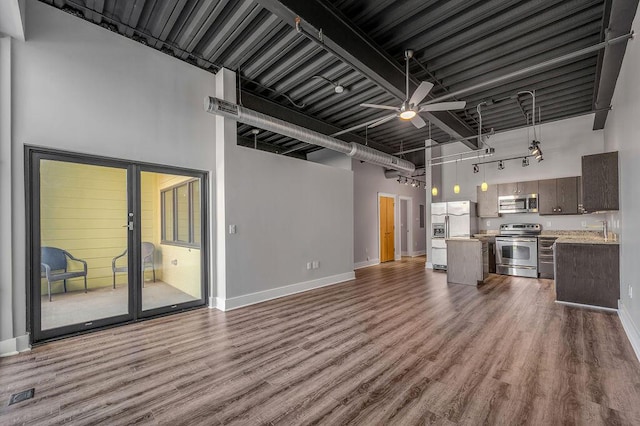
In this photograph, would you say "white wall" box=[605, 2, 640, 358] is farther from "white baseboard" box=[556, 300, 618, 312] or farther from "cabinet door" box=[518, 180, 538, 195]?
"cabinet door" box=[518, 180, 538, 195]

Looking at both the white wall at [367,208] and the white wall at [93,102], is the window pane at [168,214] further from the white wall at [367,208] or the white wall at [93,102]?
the white wall at [367,208]

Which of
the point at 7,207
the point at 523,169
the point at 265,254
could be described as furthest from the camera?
the point at 523,169

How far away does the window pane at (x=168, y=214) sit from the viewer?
428 centimetres

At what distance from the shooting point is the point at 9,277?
294 cm

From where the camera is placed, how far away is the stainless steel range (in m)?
6.53

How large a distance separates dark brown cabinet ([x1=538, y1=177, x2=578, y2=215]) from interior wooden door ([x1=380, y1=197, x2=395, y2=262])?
4229mm

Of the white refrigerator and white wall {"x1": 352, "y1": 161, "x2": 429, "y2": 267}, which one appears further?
white wall {"x1": 352, "y1": 161, "x2": 429, "y2": 267}

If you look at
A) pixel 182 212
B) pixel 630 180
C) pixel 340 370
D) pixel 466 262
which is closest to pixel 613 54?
pixel 630 180

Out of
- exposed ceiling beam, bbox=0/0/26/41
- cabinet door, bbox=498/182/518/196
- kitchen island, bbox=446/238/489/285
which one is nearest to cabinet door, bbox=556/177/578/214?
cabinet door, bbox=498/182/518/196

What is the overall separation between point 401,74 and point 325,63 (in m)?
1.10

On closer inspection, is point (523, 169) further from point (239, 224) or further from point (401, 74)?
point (239, 224)

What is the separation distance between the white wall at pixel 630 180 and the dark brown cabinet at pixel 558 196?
9.09 feet

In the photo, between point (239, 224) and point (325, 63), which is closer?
point (325, 63)

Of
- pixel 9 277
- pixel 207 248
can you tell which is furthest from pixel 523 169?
pixel 9 277
